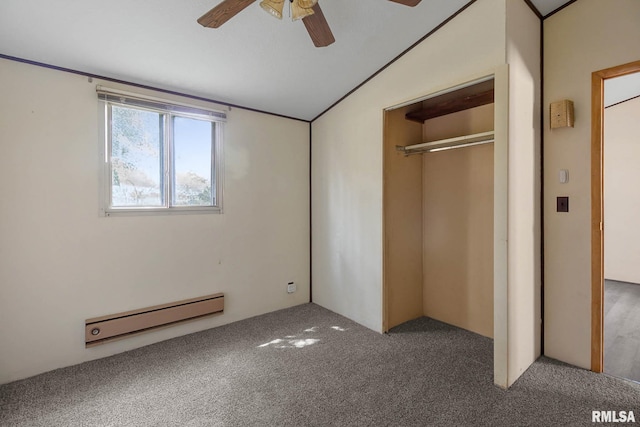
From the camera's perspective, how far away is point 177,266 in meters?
2.90

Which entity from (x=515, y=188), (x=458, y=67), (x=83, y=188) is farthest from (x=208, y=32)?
(x=515, y=188)

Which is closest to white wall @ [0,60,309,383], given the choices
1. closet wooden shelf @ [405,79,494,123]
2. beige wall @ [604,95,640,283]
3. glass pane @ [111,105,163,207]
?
glass pane @ [111,105,163,207]

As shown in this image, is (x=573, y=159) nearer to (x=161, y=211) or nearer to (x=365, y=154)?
(x=365, y=154)

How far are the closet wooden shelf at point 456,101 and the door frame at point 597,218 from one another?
2.30ft

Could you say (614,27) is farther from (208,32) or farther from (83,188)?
(83,188)

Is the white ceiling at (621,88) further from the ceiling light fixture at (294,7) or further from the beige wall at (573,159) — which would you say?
the ceiling light fixture at (294,7)

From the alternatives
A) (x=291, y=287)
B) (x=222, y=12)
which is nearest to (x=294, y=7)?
(x=222, y=12)

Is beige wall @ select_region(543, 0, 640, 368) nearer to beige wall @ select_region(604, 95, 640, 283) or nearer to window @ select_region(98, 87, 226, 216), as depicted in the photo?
window @ select_region(98, 87, 226, 216)

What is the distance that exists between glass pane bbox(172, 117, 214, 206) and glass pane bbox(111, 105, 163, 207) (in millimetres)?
147

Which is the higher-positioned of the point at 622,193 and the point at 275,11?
the point at 275,11

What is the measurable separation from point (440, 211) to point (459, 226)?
257 millimetres

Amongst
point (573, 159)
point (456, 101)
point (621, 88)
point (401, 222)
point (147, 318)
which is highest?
point (621, 88)

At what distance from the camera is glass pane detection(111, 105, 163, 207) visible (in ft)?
8.54

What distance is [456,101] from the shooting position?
280 centimetres
